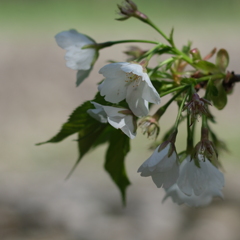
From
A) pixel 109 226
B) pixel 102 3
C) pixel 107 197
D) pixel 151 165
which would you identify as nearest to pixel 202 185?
pixel 151 165

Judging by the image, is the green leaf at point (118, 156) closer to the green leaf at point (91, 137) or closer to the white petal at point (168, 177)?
the green leaf at point (91, 137)

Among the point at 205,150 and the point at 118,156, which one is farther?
the point at 118,156

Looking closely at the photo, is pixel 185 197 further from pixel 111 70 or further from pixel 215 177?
pixel 111 70

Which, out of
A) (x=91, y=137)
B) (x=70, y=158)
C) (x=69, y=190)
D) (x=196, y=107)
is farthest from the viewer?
(x=70, y=158)

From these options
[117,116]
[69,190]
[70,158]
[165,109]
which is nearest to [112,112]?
[117,116]

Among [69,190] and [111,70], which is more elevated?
[111,70]

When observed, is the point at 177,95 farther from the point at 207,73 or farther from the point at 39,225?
the point at 39,225

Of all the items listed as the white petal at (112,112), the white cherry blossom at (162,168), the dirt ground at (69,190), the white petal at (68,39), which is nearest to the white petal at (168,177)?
the white cherry blossom at (162,168)

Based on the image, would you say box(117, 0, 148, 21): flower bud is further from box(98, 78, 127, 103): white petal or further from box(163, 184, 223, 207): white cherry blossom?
box(163, 184, 223, 207): white cherry blossom
